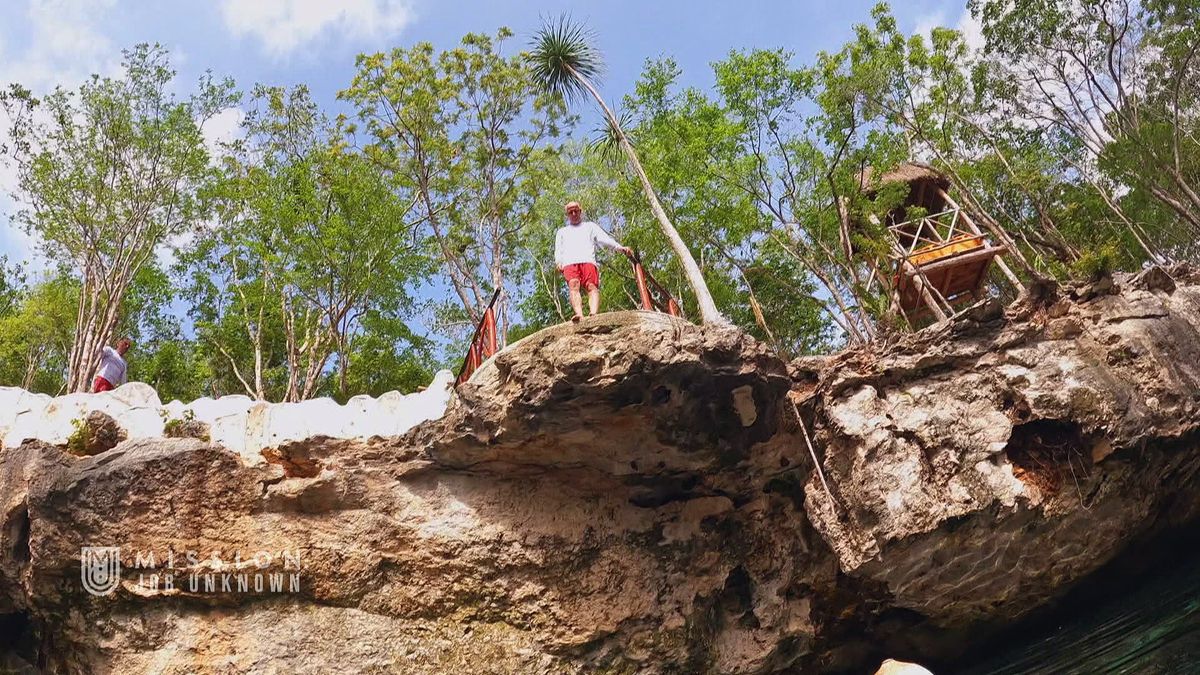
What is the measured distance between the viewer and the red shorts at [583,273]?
934 cm

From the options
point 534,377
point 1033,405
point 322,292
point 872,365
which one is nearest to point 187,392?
point 322,292

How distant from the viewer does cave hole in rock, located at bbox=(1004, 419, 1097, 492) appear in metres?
9.23

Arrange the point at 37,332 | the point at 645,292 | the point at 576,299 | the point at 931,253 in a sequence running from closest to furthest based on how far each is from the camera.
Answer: the point at 576,299, the point at 645,292, the point at 931,253, the point at 37,332

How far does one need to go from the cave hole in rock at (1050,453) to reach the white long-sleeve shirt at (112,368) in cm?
1244

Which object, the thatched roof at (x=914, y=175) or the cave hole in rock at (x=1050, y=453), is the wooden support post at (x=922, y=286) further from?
the cave hole in rock at (x=1050, y=453)

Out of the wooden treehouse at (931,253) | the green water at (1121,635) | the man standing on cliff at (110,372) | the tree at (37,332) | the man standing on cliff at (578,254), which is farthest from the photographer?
the tree at (37,332)

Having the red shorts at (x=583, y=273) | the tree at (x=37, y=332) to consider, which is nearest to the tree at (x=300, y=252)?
the tree at (x=37, y=332)

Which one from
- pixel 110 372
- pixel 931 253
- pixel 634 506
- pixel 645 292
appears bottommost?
pixel 634 506

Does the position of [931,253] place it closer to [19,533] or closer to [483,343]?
[483,343]

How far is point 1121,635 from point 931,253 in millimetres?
10649

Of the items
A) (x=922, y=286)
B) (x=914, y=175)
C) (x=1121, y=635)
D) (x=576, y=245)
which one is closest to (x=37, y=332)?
(x=576, y=245)

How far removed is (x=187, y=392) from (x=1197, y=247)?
27084 millimetres

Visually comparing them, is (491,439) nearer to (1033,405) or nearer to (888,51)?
(1033,405)

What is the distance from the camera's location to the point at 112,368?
1322 cm
